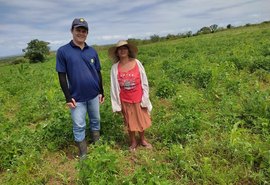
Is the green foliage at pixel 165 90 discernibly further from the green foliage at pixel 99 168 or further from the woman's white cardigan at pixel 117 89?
the green foliage at pixel 99 168

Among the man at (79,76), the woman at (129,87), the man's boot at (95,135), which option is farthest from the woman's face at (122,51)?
the man's boot at (95,135)

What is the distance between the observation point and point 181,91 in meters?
7.96

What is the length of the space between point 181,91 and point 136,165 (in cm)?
370

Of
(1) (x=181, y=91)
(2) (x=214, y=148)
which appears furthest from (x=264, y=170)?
(1) (x=181, y=91)

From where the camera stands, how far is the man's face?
14.6 feet

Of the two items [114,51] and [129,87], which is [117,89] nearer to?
[129,87]

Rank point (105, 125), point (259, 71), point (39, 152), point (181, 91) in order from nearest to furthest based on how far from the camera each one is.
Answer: point (39, 152), point (105, 125), point (181, 91), point (259, 71)

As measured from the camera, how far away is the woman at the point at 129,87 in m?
4.97

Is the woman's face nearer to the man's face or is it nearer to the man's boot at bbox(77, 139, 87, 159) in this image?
the man's face

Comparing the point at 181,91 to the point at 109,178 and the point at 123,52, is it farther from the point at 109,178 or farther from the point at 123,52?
the point at 109,178

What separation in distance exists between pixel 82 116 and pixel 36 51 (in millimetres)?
39880

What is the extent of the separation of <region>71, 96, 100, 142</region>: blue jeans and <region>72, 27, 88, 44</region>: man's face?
953 mm

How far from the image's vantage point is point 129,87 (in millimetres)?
5016

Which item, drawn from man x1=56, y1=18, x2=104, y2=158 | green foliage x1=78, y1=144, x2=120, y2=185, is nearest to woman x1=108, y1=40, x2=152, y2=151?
man x1=56, y1=18, x2=104, y2=158
